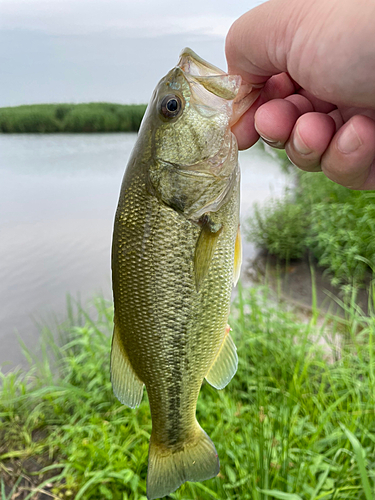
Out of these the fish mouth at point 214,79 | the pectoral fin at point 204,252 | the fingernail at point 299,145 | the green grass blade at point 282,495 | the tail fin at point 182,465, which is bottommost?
the green grass blade at point 282,495

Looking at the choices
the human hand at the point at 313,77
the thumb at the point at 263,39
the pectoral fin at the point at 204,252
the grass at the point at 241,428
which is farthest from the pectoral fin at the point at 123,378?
the thumb at the point at 263,39

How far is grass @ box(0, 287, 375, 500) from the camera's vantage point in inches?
81.7

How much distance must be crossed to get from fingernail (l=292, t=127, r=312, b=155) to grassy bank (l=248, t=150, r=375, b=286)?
10.3 feet

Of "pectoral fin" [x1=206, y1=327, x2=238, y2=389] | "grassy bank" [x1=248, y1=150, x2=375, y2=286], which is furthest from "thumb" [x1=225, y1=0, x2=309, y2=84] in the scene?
"grassy bank" [x1=248, y1=150, x2=375, y2=286]

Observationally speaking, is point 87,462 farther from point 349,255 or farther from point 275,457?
point 349,255

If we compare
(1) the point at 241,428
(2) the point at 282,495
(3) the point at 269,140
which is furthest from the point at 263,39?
(1) the point at 241,428

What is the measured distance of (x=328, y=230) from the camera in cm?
554

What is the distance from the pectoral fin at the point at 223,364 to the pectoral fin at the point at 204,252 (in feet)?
0.94

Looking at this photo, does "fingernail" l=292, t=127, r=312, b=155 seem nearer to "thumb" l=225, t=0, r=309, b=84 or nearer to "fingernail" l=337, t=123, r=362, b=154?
"fingernail" l=337, t=123, r=362, b=154

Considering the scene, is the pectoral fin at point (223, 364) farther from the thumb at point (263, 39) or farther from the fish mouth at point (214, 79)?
the thumb at point (263, 39)

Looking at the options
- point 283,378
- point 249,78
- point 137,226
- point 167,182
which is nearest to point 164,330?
point 137,226

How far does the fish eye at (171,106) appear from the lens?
1.35 m

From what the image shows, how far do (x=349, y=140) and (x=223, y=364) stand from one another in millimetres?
956

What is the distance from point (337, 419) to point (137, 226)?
6.99ft
